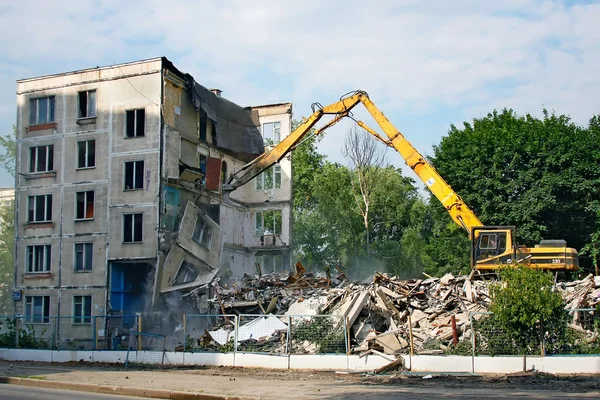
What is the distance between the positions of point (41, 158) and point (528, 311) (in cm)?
3033

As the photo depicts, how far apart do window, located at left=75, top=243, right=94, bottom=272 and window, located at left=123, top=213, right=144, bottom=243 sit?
7.48ft

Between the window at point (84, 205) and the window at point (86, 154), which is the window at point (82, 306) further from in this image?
the window at point (86, 154)

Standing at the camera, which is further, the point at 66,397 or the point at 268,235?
the point at 268,235

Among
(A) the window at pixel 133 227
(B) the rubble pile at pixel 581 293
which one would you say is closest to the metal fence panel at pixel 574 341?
(B) the rubble pile at pixel 581 293

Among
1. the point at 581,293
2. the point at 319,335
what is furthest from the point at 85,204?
the point at 581,293

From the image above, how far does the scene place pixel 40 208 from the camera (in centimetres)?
3962

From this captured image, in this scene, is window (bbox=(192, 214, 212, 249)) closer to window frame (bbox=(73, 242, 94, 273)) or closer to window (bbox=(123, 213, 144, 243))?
window (bbox=(123, 213, 144, 243))

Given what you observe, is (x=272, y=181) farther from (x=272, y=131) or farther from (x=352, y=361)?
(x=352, y=361)

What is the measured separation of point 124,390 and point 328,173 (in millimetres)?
42904

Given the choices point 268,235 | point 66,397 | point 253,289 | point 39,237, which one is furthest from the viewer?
point 268,235

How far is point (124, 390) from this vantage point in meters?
17.2

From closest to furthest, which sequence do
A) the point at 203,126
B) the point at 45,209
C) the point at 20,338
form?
1. the point at 20,338
2. the point at 45,209
3. the point at 203,126

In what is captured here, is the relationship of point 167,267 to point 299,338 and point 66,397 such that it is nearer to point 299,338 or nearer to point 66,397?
point 299,338

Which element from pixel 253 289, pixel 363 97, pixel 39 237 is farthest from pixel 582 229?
pixel 39 237
